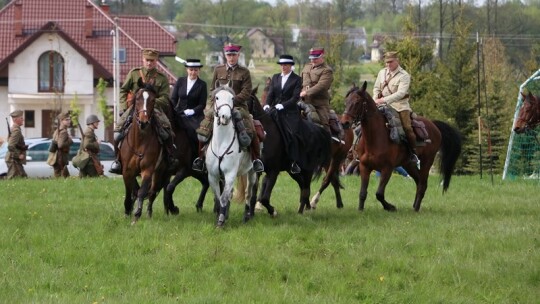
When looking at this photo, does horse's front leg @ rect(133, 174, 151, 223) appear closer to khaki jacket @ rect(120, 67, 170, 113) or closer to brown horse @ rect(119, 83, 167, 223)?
brown horse @ rect(119, 83, 167, 223)

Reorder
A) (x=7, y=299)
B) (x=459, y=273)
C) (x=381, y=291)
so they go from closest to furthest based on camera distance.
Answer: (x=7, y=299) < (x=381, y=291) < (x=459, y=273)

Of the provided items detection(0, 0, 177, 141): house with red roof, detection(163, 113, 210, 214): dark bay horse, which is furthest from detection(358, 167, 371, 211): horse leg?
detection(0, 0, 177, 141): house with red roof

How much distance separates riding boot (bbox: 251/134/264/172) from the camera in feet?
57.7

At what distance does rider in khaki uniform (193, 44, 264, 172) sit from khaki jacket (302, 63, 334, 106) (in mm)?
2345

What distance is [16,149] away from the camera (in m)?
30.3

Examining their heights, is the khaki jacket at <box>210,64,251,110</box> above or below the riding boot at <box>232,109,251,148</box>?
above

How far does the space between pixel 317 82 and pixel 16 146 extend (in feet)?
40.9

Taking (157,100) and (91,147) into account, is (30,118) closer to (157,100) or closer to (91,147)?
(91,147)

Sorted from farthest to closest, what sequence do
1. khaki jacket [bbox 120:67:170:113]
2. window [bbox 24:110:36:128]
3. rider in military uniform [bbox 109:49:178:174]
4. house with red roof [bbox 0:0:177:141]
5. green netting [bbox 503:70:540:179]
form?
window [bbox 24:110:36:128] < house with red roof [bbox 0:0:177:141] < green netting [bbox 503:70:540:179] < khaki jacket [bbox 120:67:170:113] < rider in military uniform [bbox 109:49:178:174]

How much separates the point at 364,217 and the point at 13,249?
614cm

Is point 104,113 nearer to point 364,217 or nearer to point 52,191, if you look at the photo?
point 52,191

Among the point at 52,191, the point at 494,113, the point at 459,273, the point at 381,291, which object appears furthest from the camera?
the point at 494,113

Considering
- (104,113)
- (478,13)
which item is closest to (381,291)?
(104,113)

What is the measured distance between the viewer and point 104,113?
61.1 metres
